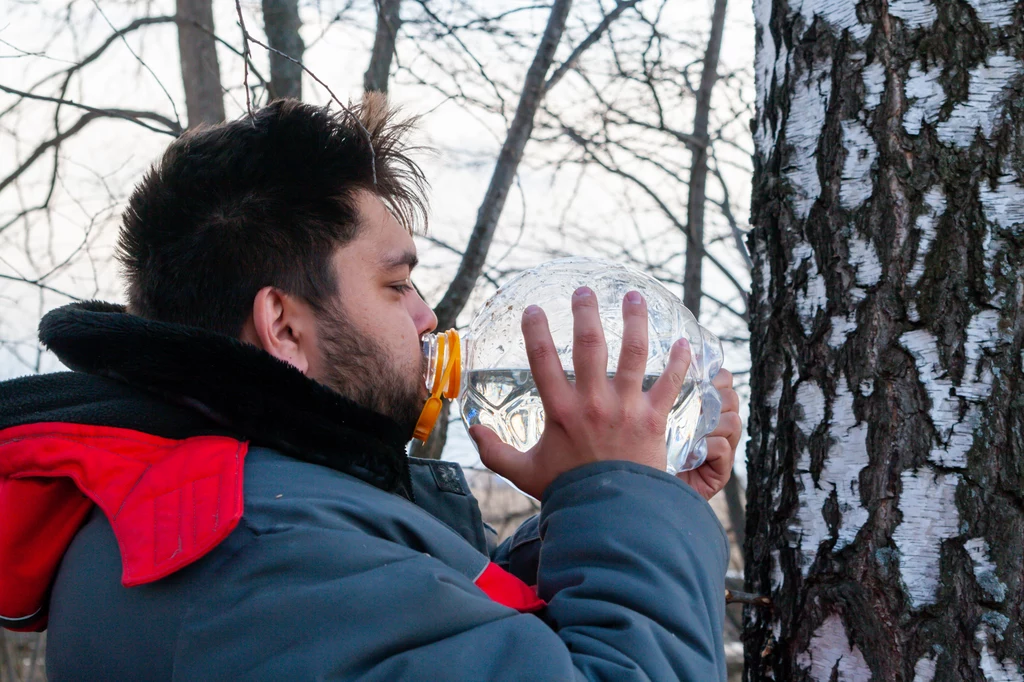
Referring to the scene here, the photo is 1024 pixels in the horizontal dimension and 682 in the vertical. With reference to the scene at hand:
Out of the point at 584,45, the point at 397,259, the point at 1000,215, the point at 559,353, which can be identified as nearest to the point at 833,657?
the point at 1000,215

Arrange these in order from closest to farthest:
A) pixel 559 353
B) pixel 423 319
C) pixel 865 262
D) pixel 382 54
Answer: pixel 865 262, pixel 423 319, pixel 559 353, pixel 382 54

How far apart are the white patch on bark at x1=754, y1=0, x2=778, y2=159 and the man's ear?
918 millimetres

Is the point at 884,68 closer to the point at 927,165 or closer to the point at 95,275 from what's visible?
the point at 927,165

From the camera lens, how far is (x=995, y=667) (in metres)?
1.28

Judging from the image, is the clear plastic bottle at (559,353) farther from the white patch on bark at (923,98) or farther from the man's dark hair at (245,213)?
the white patch on bark at (923,98)

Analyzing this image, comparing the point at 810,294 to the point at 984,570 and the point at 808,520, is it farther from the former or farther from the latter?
the point at 984,570

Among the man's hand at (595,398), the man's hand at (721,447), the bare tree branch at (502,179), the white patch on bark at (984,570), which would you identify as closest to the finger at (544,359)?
the man's hand at (595,398)

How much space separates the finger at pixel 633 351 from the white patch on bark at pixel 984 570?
563 millimetres

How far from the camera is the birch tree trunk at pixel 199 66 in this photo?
15.0 feet

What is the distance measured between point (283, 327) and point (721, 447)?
89 centimetres

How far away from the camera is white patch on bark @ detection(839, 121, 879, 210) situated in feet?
4.77

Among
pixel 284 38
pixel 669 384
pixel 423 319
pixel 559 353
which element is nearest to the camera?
pixel 669 384

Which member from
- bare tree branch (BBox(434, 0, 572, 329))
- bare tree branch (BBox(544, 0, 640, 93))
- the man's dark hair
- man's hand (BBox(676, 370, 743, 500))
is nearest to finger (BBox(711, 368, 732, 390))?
man's hand (BBox(676, 370, 743, 500))

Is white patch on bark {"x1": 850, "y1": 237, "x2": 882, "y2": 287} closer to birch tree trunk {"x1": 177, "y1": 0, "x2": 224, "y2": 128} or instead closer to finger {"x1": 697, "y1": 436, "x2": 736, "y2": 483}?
finger {"x1": 697, "y1": 436, "x2": 736, "y2": 483}
